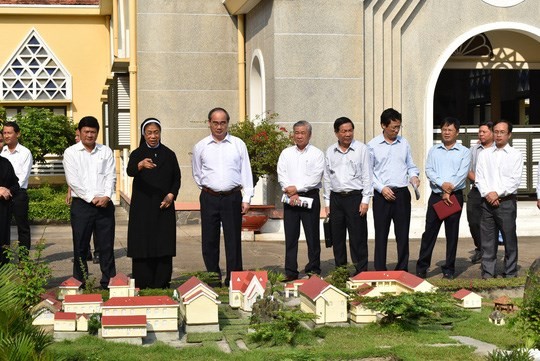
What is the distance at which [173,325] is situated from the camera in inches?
325

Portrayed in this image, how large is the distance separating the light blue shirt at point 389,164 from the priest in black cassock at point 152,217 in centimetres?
236

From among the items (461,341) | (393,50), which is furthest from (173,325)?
(393,50)

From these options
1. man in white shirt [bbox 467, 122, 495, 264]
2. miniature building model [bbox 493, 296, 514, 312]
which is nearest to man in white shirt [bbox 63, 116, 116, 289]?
miniature building model [bbox 493, 296, 514, 312]

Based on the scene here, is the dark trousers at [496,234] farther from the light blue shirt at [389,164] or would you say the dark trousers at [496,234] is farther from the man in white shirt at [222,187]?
the man in white shirt at [222,187]

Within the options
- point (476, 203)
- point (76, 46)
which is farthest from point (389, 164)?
point (76, 46)

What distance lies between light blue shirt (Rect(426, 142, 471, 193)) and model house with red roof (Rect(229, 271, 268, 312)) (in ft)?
10.6

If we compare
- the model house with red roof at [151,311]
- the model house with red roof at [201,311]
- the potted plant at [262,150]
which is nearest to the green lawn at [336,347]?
the model house with red roof at [201,311]

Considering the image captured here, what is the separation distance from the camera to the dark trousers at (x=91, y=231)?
10984mm

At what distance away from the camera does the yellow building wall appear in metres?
26.7

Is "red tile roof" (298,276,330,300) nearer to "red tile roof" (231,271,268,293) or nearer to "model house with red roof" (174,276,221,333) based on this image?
"red tile roof" (231,271,268,293)

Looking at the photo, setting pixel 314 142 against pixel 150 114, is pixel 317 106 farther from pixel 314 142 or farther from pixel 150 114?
pixel 150 114

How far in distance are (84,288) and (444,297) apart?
151 inches

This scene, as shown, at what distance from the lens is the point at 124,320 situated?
316 inches

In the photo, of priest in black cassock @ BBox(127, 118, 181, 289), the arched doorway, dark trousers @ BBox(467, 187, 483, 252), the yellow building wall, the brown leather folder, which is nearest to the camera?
priest in black cassock @ BBox(127, 118, 181, 289)
